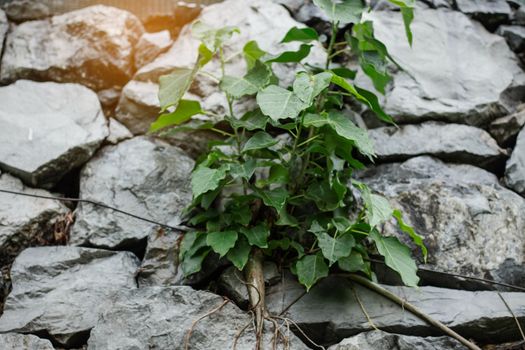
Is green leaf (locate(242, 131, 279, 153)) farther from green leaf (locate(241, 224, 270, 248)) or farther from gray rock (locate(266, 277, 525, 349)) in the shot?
gray rock (locate(266, 277, 525, 349))

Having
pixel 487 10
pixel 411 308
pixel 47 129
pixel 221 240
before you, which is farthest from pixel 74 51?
pixel 487 10

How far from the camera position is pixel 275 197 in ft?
5.89

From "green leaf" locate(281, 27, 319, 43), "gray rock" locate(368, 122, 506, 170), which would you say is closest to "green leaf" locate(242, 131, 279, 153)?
"green leaf" locate(281, 27, 319, 43)

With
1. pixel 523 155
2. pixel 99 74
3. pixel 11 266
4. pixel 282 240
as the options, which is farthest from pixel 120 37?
pixel 523 155

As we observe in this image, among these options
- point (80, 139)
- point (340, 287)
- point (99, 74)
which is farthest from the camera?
point (99, 74)

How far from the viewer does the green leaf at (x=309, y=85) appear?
5.13ft

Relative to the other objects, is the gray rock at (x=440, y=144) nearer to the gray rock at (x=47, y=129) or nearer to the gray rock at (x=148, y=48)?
the gray rock at (x=148, y=48)

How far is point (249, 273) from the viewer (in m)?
1.86

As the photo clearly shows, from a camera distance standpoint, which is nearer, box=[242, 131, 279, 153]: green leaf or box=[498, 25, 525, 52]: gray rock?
box=[242, 131, 279, 153]: green leaf

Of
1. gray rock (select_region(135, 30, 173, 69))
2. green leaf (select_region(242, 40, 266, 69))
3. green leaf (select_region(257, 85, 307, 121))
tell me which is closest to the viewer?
green leaf (select_region(257, 85, 307, 121))

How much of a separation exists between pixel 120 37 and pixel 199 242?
125 centimetres

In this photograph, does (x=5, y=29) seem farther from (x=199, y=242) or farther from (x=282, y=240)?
(x=282, y=240)

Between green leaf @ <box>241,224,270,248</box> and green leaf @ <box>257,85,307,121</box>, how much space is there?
0.50m

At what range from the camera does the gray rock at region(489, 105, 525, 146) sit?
7.66 ft
